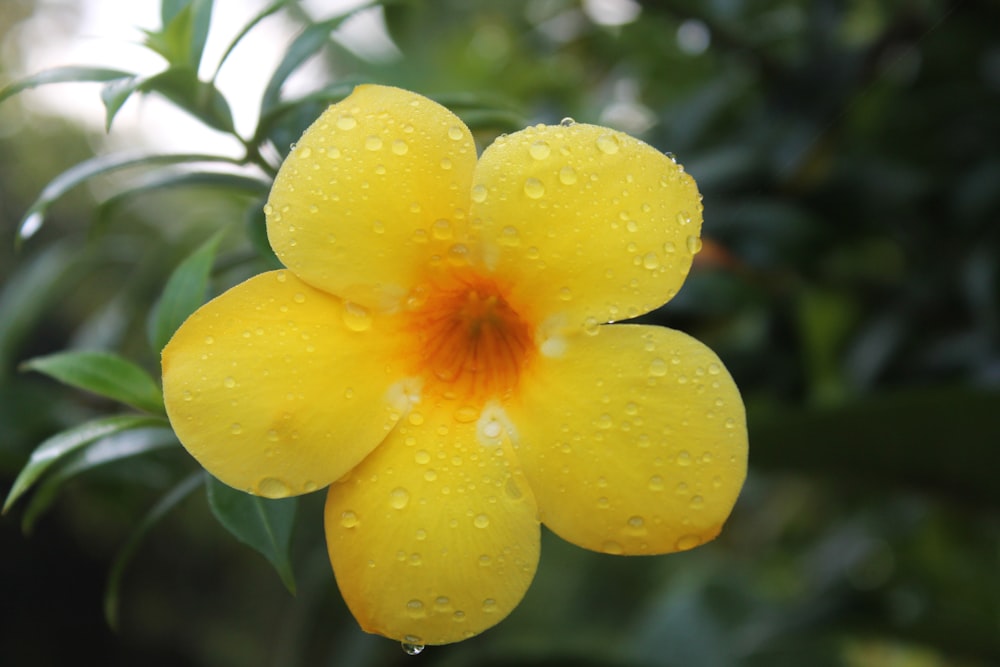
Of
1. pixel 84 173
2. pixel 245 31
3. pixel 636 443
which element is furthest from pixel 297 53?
pixel 636 443

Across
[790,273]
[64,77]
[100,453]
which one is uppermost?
[64,77]

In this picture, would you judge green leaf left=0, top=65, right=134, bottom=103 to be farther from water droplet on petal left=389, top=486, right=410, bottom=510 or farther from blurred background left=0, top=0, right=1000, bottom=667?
water droplet on petal left=389, top=486, right=410, bottom=510

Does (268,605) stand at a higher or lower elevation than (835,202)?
Answer: lower

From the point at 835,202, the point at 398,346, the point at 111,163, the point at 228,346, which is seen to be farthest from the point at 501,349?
the point at 835,202

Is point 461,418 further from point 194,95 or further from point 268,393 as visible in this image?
point 194,95

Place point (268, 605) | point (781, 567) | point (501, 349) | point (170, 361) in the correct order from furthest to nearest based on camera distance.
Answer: point (268, 605) → point (781, 567) → point (501, 349) → point (170, 361)

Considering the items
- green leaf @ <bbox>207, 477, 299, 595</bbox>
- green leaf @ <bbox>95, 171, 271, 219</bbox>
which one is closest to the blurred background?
green leaf @ <bbox>95, 171, 271, 219</bbox>

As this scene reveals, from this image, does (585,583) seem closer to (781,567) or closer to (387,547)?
(781,567)
